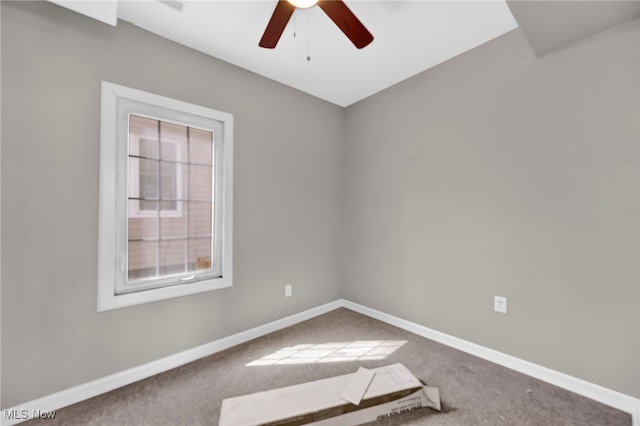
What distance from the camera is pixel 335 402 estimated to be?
1525 millimetres

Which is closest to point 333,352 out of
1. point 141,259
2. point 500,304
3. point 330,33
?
point 500,304

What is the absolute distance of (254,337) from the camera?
2562 millimetres

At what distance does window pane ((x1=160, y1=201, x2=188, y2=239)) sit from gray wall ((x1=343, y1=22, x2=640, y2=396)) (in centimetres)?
195

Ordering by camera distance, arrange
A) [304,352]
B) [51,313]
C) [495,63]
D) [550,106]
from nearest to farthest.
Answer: [51,313] < [550,106] < [495,63] < [304,352]

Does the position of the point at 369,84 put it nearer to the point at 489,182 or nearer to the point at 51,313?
the point at 489,182

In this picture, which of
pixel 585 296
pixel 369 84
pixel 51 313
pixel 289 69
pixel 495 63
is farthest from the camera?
pixel 369 84

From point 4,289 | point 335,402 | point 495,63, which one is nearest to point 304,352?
point 335,402

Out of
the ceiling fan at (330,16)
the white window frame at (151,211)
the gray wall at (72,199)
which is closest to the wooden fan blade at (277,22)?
the ceiling fan at (330,16)

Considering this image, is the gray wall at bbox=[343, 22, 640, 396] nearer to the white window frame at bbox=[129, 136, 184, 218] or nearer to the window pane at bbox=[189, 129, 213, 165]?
the window pane at bbox=[189, 129, 213, 165]

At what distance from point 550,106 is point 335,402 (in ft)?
7.90

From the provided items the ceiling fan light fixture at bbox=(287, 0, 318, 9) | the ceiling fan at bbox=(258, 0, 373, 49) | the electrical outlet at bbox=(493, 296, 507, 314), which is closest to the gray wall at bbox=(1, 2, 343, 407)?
the ceiling fan at bbox=(258, 0, 373, 49)

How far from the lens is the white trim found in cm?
162

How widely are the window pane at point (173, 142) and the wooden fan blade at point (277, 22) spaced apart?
3.28ft

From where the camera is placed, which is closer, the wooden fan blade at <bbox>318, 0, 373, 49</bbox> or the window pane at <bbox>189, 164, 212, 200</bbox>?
the wooden fan blade at <bbox>318, 0, 373, 49</bbox>
